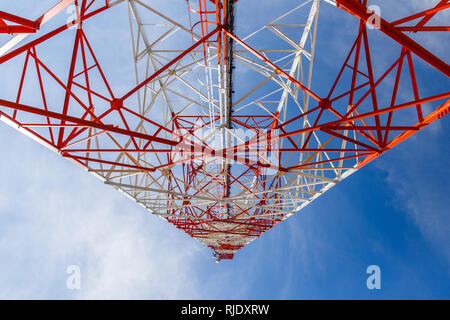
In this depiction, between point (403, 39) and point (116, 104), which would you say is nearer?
point (403, 39)

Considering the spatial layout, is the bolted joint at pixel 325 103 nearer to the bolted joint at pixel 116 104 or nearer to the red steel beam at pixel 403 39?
the red steel beam at pixel 403 39

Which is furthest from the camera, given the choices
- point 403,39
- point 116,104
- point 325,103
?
point 325,103

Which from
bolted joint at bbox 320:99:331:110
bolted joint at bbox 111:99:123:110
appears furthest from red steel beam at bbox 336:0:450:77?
bolted joint at bbox 111:99:123:110

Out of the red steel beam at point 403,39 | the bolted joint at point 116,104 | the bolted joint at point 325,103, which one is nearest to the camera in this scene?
the red steel beam at point 403,39

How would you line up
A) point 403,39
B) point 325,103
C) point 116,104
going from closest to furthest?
point 403,39 < point 116,104 < point 325,103

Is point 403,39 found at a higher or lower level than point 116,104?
lower

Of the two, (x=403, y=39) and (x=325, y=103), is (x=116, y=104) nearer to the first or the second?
(x=325, y=103)

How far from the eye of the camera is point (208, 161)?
19.9 metres

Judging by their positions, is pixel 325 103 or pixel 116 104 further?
pixel 325 103

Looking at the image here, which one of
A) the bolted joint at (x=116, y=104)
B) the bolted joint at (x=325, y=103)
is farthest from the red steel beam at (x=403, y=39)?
the bolted joint at (x=116, y=104)

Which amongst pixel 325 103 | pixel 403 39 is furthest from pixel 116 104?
pixel 403 39
